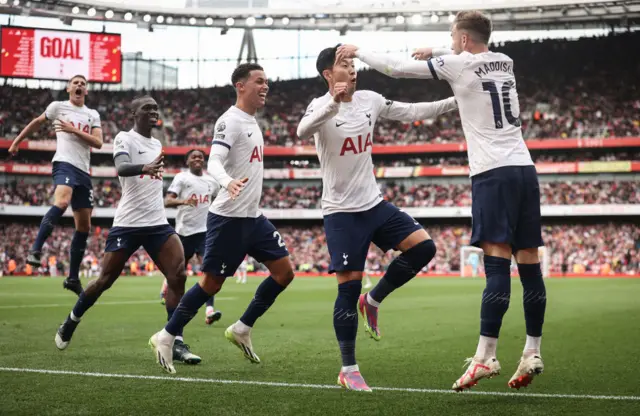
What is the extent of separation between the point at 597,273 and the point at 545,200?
6828mm

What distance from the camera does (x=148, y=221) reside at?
7727mm

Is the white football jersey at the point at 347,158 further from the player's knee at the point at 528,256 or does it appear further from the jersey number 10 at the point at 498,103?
the player's knee at the point at 528,256

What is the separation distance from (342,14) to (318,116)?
45.8 m

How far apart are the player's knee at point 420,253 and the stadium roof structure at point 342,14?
138 ft

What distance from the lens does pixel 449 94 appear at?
169 ft

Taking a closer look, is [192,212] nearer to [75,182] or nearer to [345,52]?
[75,182]

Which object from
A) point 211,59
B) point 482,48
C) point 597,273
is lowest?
point 597,273

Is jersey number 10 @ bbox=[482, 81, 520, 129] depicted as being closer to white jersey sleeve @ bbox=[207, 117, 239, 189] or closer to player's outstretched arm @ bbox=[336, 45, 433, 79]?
player's outstretched arm @ bbox=[336, 45, 433, 79]

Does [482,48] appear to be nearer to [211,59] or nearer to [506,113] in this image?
[506,113]

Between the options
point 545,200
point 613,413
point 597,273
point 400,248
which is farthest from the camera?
point 545,200

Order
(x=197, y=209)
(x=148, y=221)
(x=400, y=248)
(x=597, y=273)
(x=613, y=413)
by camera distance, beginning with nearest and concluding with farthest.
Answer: (x=613, y=413) < (x=400, y=248) < (x=148, y=221) < (x=197, y=209) < (x=597, y=273)

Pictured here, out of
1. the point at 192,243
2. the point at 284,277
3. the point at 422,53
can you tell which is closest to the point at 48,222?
the point at 192,243

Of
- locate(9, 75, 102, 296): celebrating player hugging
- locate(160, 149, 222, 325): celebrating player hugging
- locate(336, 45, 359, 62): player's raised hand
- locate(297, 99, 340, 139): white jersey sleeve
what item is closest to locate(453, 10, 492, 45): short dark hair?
locate(336, 45, 359, 62): player's raised hand

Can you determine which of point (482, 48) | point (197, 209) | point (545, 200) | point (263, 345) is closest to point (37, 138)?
point (545, 200)
